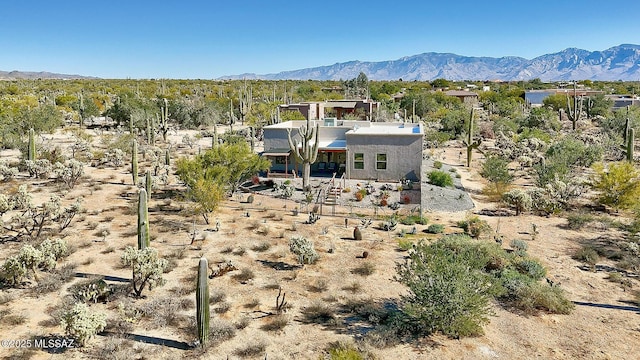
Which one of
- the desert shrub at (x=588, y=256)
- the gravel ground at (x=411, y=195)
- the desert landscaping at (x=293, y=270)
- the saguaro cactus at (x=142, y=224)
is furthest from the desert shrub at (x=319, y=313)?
the gravel ground at (x=411, y=195)

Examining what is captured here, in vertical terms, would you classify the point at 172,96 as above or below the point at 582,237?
above

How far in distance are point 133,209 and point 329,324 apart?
1375 cm

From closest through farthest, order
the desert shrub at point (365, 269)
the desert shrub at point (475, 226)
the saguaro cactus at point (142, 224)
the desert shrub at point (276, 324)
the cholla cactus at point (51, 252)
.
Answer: the desert shrub at point (276, 324)
the cholla cactus at point (51, 252)
the saguaro cactus at point (142, 224)
the desert shrub at point (365, 269)
the desert shrub at point (475, 226)

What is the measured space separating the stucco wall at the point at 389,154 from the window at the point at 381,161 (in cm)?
18

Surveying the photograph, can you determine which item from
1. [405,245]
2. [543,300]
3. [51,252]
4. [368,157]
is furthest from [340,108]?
[543,300]

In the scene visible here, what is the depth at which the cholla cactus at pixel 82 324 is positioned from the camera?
1041cm

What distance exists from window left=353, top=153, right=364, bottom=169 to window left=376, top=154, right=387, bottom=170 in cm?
92

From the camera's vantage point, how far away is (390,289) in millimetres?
13977

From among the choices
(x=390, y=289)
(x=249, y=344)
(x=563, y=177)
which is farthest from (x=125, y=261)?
(x=563, y=177)

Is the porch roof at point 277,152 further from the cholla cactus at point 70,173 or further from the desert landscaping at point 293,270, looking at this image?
the cholla cactus at point 70,173

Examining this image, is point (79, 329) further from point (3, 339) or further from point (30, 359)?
point (3, 339)

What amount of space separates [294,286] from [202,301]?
4051 millimetres

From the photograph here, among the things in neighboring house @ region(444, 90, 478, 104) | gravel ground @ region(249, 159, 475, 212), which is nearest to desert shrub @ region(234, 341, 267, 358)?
gravel ground @ region(249, 159, 475, 212)

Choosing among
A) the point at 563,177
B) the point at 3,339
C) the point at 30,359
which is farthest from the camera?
the point at 563,177
